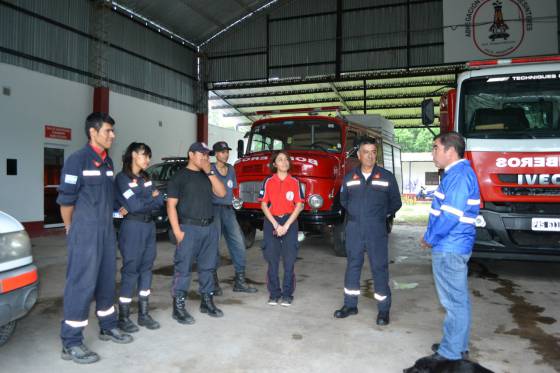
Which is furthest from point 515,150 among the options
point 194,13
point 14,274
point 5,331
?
point 194,13

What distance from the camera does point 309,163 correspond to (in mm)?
6922

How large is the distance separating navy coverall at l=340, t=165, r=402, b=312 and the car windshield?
5865mm

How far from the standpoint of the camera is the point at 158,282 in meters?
5.58

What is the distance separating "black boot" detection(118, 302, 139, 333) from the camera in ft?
12.3

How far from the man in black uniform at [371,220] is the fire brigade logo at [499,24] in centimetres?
1093

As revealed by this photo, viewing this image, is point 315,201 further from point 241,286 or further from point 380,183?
point 380,183

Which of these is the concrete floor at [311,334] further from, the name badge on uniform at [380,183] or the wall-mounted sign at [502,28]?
the wall-mounted sign at [502,28]

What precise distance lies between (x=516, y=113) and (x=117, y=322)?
4901 millimetres

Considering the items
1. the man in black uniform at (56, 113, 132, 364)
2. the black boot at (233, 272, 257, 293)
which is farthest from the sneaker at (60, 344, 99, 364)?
the black boot at (233, 272, 257, 293)

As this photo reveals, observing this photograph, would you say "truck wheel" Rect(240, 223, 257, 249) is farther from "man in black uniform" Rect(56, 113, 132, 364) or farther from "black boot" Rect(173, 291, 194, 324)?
"man in black uniform" Rect(56, 113, 132, 364)

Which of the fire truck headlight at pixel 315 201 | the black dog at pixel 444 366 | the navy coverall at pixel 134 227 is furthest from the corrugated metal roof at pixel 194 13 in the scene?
the black dog at pixel 444 366

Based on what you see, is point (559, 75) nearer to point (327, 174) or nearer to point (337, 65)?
point (327, 174)

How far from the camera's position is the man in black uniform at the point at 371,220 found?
13.1 feet

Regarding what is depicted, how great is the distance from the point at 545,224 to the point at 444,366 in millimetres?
2859
